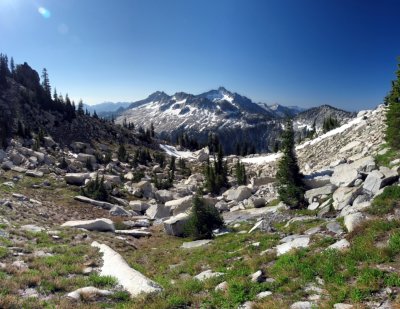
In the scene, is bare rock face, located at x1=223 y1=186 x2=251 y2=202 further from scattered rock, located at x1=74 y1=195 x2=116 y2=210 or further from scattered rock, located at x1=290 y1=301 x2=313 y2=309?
scattered rock, located at x1=290 y1=301 x2=313 y2=309

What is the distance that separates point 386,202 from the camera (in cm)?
1745

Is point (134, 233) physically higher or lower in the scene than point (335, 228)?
lower

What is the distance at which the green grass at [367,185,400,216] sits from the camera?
659 inches

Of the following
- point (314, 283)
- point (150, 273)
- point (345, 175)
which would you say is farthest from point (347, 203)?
point (150, 273)

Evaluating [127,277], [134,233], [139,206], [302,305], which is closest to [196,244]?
[134,233]

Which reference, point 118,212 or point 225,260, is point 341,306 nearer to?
point 225,260

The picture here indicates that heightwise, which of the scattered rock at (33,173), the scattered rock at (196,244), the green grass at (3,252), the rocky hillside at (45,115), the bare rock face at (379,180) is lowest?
the scattered rock at (196,244)

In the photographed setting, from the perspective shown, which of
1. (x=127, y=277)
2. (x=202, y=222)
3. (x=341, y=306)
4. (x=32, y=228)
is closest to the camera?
(x=341, y=306)

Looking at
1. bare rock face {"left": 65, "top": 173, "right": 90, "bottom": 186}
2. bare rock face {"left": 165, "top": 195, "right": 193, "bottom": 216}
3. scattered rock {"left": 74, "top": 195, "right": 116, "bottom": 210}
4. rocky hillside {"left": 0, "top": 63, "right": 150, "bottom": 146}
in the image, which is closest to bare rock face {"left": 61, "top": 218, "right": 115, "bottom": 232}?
bare rock face {"left": 165, "top": 195, "right": 193, "bottom": 216}

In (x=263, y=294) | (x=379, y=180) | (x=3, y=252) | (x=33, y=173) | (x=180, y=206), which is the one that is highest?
(x=33, y=173)

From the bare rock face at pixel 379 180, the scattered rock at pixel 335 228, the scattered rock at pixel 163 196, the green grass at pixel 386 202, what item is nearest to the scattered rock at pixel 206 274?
the scattered rock at pixel 335 228

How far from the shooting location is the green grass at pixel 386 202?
16.8 m

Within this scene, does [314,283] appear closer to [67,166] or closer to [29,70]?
[67,166]

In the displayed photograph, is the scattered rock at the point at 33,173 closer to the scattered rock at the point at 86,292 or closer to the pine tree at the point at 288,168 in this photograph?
the pine tree at the point at 288,168
